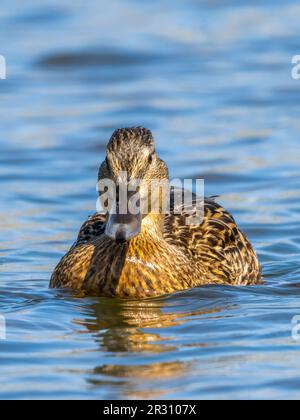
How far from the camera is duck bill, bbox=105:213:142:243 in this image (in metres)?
9.84

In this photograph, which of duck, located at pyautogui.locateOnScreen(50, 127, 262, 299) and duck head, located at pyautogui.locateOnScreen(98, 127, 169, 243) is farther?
duck, located at pyautogui.locateOnScreen(50, 127, 262, 299)

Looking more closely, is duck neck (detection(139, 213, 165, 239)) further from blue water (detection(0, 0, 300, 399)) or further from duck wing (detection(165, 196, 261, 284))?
blue water (detection(0, 0, 300, 399))

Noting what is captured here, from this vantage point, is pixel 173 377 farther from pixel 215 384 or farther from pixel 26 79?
pixel 26 79

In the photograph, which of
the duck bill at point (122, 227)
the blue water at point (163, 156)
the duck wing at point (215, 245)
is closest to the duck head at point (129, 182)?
the duck bill at point (122, 227)

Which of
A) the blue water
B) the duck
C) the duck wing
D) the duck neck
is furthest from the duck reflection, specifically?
the duck wing

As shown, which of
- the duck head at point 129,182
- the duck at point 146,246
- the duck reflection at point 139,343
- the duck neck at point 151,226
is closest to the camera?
the duck reflection at point 139,343

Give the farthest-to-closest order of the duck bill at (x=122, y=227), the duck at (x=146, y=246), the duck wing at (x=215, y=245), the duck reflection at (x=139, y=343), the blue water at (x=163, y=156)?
the duck wing at (x=215, y=245) < the duck at (x=146, y=246) < the duck bill at (x=122, y=227) < the blue water at (x=163, y=156) < the duck reflection at (x=139, y=343)

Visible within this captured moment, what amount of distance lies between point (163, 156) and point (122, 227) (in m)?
6.93

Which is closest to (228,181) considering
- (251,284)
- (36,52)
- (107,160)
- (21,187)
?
(21,187)

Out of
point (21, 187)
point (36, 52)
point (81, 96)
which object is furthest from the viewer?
point (36, 52)

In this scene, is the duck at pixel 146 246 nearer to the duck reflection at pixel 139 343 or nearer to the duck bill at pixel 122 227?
the duck bill at pixel 122 227

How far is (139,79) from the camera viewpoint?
20.8 meters

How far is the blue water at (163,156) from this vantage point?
356 inches

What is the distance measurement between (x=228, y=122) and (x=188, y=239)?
22.5ft
